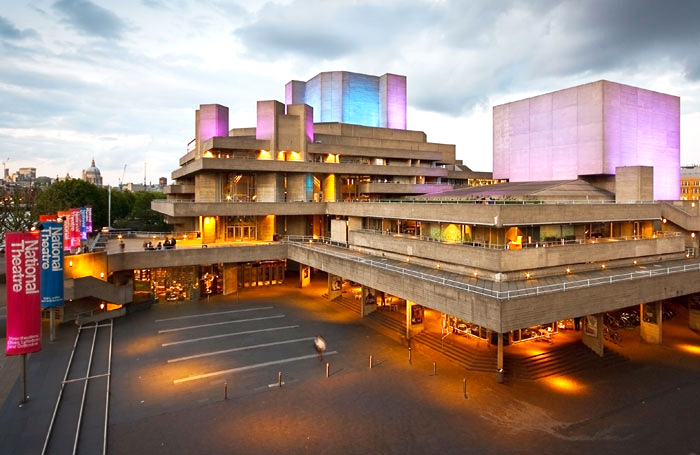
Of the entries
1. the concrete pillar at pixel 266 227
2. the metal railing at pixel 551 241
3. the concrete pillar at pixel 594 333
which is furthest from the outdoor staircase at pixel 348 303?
the concrete pillar at pixel 594 333

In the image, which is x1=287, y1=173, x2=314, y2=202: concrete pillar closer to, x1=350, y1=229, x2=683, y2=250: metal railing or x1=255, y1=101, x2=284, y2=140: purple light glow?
x1=255, y1=101, x2=284, y2=140: purple light glow

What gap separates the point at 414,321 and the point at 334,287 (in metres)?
14.7

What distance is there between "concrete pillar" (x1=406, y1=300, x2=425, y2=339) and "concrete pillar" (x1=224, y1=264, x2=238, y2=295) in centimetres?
2464

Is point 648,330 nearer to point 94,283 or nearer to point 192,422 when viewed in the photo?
point 192,422

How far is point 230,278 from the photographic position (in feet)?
160

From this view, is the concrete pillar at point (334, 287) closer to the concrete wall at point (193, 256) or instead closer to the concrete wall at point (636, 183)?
the concrete wall at point (193, 256)

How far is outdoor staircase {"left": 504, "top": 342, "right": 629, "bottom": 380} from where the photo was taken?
2575 centimetres

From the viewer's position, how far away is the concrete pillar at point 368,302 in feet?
126

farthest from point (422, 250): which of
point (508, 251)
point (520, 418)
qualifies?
point (520, 418)

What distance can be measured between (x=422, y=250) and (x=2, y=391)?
96.2ft

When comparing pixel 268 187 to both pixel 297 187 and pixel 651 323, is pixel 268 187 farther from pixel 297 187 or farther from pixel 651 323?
pixel 651 323

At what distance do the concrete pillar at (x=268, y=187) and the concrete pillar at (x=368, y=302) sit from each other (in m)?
24.3

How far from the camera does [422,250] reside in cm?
3584

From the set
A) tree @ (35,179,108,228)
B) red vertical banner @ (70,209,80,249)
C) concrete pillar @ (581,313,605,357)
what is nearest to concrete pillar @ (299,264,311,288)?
red vertical banner @ (70,209,80,249)
